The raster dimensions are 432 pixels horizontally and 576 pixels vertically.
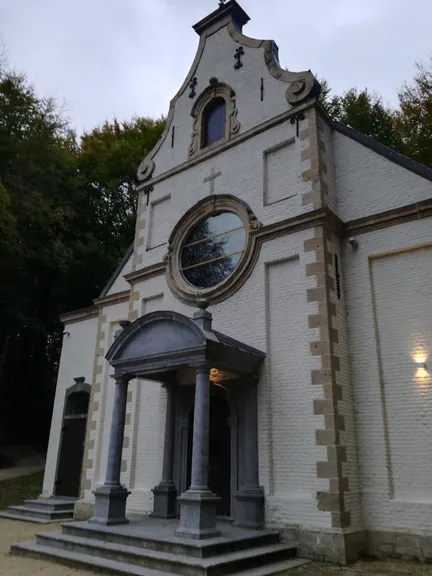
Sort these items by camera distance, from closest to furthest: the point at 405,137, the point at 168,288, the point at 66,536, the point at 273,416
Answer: the point at 66,536, the point at 273,416, the point at 168,288, the point at 405,137

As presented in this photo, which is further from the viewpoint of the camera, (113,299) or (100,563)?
(113,299)

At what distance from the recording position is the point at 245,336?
935 cm

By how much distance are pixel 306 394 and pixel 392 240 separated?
10.7 ft

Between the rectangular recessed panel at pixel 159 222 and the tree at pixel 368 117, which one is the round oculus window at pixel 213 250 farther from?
the tree at pixel 368 117

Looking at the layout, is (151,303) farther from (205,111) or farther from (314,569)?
(314,569)

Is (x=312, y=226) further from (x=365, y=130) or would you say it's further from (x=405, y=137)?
(x=365, y=130)

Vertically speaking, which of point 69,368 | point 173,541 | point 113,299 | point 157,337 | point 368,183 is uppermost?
point 368,183

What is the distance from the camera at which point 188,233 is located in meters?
11.4

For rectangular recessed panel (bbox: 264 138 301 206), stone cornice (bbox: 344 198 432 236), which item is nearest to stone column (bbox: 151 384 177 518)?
rectangular recessed panel (bbox: 264 138 301 206)

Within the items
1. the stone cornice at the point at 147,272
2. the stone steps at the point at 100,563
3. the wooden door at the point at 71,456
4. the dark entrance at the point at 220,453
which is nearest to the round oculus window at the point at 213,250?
the stone cornice at the point at 147,272

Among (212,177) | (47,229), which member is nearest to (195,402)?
(212,177)

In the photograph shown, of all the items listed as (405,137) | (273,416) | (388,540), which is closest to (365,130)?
(405,137)

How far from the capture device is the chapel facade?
7582mm

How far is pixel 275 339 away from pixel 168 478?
353 centimetres
